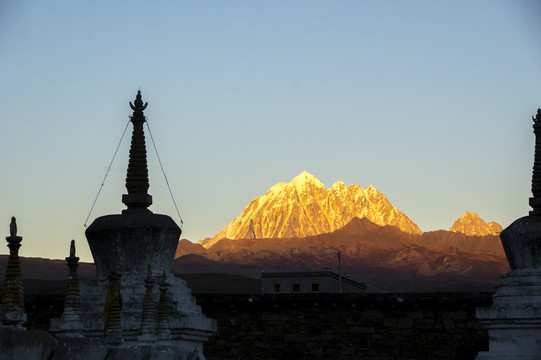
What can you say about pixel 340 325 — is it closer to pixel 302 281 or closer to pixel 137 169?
pixel 137 169

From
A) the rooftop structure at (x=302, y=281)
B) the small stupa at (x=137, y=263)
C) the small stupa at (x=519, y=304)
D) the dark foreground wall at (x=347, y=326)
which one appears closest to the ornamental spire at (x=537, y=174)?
the small stupa at (x=519, y=304)

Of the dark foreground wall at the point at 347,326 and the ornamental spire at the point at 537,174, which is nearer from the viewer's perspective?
the ornamental spire at the point at 537,174

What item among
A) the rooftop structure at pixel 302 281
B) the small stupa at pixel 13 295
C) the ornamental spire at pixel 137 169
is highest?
the rooftop structure at pixel 302 281

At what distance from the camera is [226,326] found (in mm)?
31688

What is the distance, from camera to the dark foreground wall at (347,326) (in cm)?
3080

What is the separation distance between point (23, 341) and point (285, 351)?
19399 millimetres

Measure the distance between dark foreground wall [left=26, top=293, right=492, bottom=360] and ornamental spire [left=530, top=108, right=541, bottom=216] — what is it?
3435 mm

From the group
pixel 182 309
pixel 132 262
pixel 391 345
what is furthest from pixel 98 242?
pixel 391 345

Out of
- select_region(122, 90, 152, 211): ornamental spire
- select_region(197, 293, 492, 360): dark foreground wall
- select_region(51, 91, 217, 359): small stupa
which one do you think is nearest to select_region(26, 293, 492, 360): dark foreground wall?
select_region(197, 293, 492, 360): dark foreground wall

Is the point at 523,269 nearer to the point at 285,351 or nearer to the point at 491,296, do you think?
the point at 491,296

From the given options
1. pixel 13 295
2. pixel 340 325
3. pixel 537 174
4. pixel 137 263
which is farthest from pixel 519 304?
pixel 13 295

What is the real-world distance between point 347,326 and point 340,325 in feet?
0.70

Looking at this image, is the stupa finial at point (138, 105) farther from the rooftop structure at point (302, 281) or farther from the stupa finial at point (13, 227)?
the rooftop structure at point (302, 281)

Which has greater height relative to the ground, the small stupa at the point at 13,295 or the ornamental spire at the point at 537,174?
the ornamental spire at the point at 537,174
